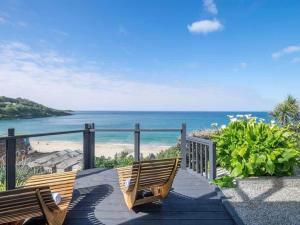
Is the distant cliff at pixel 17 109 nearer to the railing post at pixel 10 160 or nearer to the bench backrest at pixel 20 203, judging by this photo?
the railing post at pixel 10 160

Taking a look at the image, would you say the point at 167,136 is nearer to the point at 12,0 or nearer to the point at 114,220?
the point at 12,0

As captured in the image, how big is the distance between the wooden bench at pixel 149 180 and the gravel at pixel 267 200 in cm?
106

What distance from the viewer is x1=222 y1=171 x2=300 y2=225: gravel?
11.7ft

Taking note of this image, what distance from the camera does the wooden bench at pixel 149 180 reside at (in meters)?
3.41

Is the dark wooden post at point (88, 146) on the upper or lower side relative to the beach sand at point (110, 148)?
upper

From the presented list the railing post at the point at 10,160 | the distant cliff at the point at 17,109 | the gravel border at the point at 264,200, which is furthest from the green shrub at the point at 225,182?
the distant cliff at the point at 17,109

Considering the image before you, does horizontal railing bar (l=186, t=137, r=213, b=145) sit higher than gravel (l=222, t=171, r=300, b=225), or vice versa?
horizontal railing bar (l=186, t=137, r=213, b=145)

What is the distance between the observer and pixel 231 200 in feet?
13.8

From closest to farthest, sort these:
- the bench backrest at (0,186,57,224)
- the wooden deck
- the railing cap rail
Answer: the bench backrest at (0,186,57,224), the wooden deck, the railing cap rail

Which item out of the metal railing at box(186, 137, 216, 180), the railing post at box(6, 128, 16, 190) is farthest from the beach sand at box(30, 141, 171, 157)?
the railing post at box(6, 128, 16, 190)

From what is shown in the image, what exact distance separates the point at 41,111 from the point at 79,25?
3832cm

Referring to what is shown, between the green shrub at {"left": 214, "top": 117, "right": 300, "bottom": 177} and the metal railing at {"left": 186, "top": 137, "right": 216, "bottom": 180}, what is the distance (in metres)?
0.35

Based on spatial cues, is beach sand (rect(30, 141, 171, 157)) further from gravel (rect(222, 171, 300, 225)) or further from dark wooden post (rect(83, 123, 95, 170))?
gravel (rect(222, 171, 300, 225))

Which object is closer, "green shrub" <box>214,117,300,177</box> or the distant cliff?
"green shrub" <box>214,117,300,177</box>
